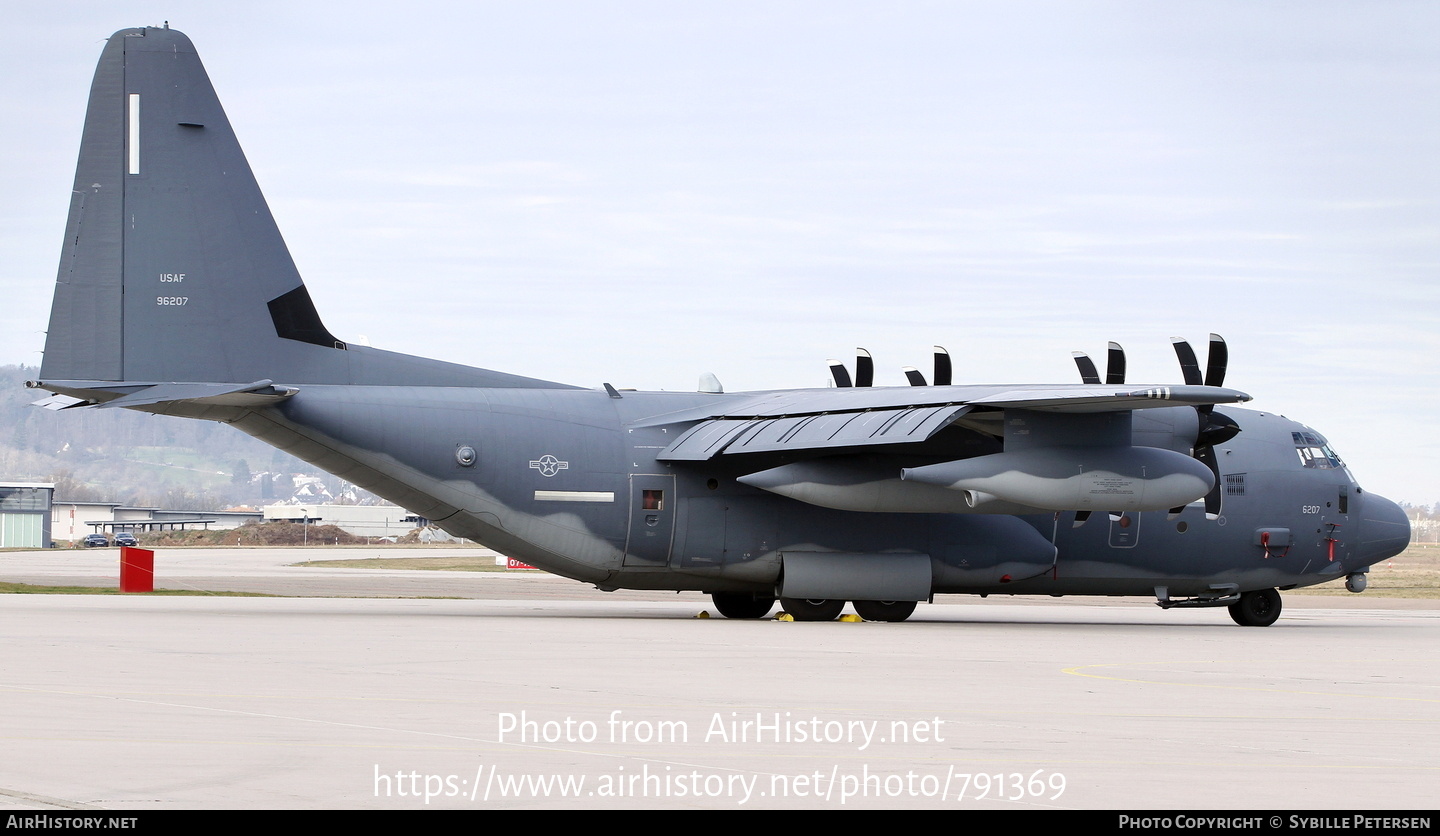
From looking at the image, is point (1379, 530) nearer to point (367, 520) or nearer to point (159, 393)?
point (159, 393)

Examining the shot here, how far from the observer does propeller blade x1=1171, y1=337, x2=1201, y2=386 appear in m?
23.8

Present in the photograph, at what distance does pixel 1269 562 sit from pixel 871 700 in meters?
17.6

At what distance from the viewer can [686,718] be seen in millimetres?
11062

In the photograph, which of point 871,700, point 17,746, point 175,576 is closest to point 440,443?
point 871,700

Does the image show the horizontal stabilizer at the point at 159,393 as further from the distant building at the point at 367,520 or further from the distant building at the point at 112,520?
the distant building at the point at 367,520

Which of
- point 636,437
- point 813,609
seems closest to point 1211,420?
point 813,609

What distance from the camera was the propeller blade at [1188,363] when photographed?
23828 mm

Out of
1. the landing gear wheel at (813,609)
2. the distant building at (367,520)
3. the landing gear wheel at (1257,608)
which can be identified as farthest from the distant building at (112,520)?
the landing gear wheel at (1257,608)

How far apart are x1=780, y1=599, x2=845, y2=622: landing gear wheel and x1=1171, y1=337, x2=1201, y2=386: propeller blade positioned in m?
7.32

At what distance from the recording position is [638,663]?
633 inches

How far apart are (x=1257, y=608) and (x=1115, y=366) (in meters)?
7.45

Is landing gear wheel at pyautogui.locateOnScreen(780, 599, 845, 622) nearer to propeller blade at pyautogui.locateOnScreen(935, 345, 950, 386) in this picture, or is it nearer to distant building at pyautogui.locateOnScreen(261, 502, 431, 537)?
propeller blade at pyautogui.locateOnScreen(935, 345, 950, 386)

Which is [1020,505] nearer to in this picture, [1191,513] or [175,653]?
[1191,513]

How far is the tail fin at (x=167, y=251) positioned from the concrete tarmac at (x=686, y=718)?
434 centimetres
